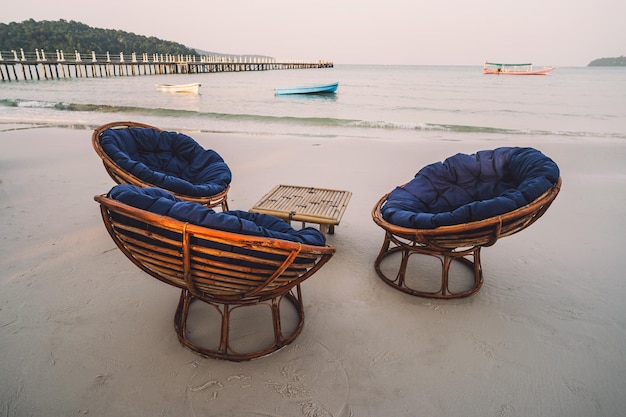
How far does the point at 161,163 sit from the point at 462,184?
2489 millimetres

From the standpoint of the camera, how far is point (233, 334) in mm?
1902

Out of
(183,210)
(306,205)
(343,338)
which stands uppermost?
(183,210)

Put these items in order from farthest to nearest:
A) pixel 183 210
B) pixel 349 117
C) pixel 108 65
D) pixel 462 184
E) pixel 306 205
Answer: pixel 108 65 < pixel 349 117 < pixel 306 205 < pixel 462 184 < pixel 183 210

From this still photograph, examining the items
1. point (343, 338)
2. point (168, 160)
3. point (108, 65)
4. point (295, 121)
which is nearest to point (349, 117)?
point (295, 121)

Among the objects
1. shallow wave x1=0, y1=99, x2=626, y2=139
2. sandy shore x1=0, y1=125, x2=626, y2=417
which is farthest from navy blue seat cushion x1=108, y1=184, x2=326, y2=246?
shallow wave x1=0, y1=99, x2=626, y2=139

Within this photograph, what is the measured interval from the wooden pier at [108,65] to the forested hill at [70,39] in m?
2.67

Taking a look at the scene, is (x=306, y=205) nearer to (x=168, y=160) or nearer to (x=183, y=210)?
(x=168, y=160)

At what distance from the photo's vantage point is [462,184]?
263 cm

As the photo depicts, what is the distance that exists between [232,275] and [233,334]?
68 cm

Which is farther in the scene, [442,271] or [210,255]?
[442,271]

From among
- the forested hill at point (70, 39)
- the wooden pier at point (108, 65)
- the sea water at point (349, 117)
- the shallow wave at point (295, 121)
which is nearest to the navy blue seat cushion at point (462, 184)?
the sea water at point (349, 117)

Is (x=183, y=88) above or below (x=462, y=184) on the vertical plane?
below

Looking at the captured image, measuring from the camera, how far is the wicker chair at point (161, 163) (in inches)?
102

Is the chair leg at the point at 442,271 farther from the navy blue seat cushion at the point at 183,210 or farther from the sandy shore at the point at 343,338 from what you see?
the navy blue seat cushion at the point at 183,210
